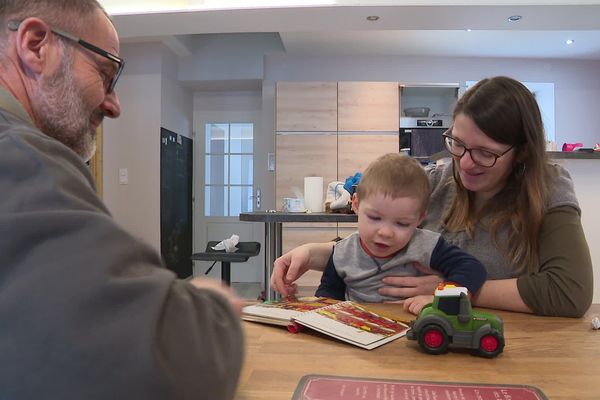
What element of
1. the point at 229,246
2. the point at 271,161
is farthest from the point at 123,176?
the point at 229,246

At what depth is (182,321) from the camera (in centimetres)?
42

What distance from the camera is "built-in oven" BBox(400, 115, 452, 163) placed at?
510 centimetres

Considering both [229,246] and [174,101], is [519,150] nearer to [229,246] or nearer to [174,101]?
[229,246]

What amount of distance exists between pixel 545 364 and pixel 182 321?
571 millimetres

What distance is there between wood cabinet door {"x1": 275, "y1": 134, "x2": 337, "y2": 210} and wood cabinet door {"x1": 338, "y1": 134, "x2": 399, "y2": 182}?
0.07 metres

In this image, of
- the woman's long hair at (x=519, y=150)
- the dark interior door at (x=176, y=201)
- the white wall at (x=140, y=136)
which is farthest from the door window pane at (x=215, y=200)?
the woman's long hair at (x=519, y=150)

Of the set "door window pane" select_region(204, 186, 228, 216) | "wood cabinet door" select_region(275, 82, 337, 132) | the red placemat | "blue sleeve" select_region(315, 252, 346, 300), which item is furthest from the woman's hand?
"door window pane" select_region(204, 186, 228, 216)

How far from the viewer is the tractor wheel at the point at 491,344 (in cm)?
74

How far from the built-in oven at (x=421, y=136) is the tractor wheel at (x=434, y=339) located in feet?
14.6

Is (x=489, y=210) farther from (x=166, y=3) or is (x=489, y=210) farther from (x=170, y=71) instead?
(x=170, y=71)

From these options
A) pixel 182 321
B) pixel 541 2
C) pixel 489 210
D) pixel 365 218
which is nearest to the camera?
pixel 182 321

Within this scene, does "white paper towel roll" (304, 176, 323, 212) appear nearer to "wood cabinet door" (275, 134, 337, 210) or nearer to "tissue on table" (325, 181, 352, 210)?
"tissue on table" (325, 181, 352, 210)

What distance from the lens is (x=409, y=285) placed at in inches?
46.2

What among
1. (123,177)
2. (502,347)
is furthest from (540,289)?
(123,177)
